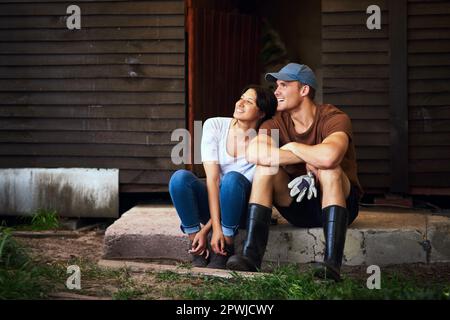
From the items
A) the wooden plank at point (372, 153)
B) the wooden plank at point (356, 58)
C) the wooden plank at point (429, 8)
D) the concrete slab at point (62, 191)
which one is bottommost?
the concrete slab at point (62, 191)

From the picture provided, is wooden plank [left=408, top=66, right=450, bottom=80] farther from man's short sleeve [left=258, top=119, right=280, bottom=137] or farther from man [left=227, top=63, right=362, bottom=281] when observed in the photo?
man's short sleeve [left=258, top=119, right=280, bottom=137]

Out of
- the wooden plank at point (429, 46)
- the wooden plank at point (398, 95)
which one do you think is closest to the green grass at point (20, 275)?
the wooden plank at point (398, 95)

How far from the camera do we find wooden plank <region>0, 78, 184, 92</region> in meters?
7.21

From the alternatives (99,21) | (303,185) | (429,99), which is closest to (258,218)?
(303,185)

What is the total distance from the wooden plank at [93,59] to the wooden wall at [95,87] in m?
0.01

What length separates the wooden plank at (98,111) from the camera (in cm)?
721

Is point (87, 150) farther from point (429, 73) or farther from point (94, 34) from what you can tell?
point (429, 73)

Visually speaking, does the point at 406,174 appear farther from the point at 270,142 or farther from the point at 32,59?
the point at 32,59

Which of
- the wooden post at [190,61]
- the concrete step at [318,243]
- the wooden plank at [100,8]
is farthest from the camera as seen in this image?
the wooden post at [190,61]

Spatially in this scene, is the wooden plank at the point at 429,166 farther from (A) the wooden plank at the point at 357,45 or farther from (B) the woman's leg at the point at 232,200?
(B) the woman's leg at the point at 232,200

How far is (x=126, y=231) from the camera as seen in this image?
5.88 m

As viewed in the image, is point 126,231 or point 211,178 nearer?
point 211,178

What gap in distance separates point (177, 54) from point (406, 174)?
2544 millimetres
